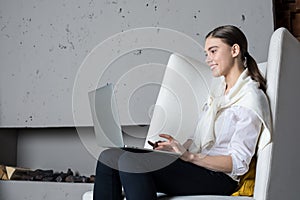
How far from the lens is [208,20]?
91.0 inches

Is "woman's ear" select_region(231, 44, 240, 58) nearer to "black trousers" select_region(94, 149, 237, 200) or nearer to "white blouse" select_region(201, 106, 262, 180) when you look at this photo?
"white blouse" select_region(201, 106, 262, 180)

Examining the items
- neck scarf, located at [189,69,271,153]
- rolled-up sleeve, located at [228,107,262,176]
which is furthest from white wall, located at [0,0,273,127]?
rolled-up sleeve, located at [228,107,262,176]

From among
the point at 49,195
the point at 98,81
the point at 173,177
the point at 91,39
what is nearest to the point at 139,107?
the point at 98,81

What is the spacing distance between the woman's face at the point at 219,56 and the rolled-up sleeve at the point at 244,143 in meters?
0.24

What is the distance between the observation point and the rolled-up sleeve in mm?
1355

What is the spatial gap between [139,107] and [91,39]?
461mm

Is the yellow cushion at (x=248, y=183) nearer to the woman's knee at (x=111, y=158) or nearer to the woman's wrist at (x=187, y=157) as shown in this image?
the woman's wrist at (x=187, y=157)

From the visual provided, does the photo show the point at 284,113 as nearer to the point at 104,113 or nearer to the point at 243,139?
the point at 243,139

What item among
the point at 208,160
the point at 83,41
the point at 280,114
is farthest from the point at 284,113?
the point at 83,41

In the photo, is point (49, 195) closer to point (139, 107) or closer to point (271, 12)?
point (139, 107)

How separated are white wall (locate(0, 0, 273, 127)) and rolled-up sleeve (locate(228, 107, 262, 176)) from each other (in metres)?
0.91

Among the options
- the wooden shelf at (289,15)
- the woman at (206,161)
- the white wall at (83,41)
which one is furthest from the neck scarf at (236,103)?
the wooden shelf at (289,15)

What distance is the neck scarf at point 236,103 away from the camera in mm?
1352

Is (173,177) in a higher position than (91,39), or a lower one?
lower
